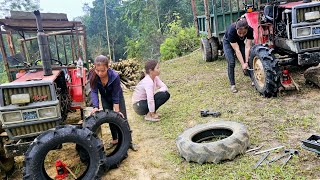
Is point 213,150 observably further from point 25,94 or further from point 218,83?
point 218,83

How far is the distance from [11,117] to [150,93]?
2447mm

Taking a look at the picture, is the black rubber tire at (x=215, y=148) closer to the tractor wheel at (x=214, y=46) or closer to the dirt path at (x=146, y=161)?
the dirt path at (x=146, y=161)

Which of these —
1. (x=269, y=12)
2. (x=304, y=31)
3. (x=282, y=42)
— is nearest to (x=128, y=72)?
(x=269, y=12)

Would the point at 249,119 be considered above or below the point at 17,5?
below

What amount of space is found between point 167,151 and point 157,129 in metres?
1.05

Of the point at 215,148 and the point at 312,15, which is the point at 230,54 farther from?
the point at 215,148

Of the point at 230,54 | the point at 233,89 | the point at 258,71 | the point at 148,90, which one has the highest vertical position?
the point at 230,54

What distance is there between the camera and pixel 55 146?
345cm

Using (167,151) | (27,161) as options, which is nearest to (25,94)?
(27,161)

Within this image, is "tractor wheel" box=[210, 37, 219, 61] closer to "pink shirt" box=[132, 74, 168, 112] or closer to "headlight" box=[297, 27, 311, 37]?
"headlight" box=[297, 27, 311, 37]

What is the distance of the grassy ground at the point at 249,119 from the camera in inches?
132

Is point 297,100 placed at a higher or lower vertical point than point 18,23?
lower

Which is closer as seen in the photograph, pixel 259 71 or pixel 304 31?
pixel 304 31

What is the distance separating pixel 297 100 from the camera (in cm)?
554
